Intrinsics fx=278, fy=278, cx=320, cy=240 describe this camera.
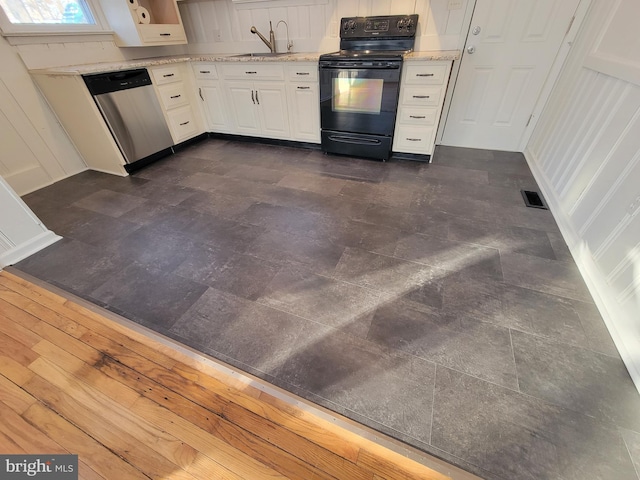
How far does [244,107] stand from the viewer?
3.29m

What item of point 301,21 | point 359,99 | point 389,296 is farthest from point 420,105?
point 389,296

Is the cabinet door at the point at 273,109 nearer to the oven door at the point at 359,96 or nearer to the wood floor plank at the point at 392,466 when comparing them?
the oven door at the point at 359,96

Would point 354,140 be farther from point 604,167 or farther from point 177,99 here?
point 177,99

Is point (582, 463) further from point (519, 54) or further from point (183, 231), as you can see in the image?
point (519, 54)

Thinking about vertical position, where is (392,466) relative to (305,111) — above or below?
below

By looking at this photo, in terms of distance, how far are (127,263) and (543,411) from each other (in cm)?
226

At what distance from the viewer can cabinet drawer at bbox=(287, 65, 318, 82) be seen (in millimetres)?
2758

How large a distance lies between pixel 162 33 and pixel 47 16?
970 mm

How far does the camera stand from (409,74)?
96.7 inches

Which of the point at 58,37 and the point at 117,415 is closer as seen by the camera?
the point at 117,415

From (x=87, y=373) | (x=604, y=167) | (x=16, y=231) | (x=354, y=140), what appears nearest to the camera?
(x=87, y=373)

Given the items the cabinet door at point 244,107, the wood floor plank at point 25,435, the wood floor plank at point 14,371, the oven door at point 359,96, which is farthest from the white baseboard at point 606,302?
the cabinet door at point 244,107

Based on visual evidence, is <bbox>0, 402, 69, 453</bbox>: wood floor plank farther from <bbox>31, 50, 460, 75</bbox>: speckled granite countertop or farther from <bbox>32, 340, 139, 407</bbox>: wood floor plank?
<bbox>31, 50, 460, 75</bbox>: speckled granite countertop

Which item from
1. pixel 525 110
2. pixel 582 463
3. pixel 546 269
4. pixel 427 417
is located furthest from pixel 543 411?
pixel 525 110
